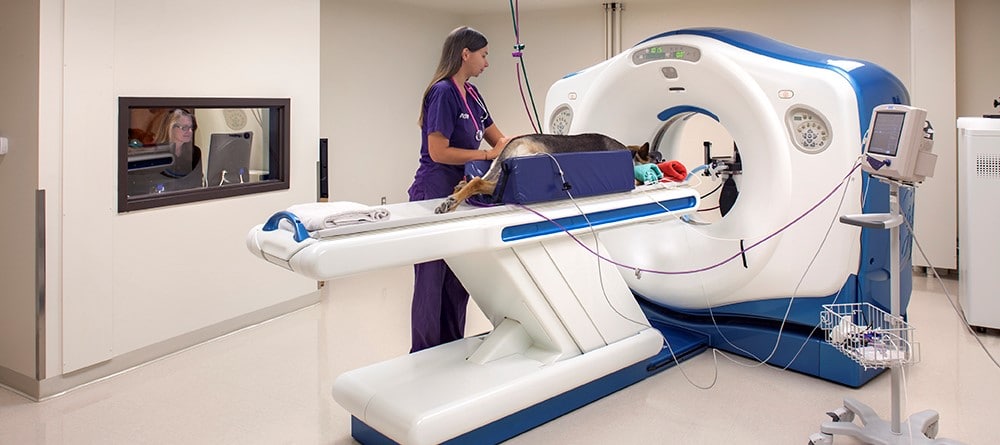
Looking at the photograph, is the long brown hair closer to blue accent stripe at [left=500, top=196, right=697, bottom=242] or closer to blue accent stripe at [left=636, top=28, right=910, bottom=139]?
blue accent stripe at [left=500, top=196, right=697, bottom=242]

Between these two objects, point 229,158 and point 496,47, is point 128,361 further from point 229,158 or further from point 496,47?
point 496,47

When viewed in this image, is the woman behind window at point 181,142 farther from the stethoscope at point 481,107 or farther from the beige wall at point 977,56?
the beige wall at point 977,56

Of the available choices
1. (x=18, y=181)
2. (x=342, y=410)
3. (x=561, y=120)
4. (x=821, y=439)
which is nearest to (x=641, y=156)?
(x=561, y=120)

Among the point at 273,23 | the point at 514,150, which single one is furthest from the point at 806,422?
the point at 273,23

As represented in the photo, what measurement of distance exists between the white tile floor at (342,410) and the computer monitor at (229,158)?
0.76 meters

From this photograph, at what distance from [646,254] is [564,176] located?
96cm

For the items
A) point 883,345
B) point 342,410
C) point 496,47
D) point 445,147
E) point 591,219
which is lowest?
point 342,410

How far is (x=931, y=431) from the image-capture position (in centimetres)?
209

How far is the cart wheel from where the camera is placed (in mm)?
2068

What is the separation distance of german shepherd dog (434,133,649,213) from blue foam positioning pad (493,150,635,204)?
0.16 feet

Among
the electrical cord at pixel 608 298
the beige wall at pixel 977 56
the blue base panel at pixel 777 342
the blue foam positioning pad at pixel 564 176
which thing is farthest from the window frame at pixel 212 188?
the beige wall at pixel 977 56

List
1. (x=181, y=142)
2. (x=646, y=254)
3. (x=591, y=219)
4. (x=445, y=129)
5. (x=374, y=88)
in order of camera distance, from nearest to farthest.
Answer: (x=591, y=219)
(x=445, y=129)
(x=646, y=254)
(x=181, y=142)
(x=374, y=88)

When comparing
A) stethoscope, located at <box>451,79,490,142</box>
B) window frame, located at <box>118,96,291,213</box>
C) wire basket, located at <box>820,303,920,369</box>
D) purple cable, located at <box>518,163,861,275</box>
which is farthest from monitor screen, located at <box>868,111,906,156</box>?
window frame, located at <box>118,96,291,213</box>

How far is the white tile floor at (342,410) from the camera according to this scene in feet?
7.38
